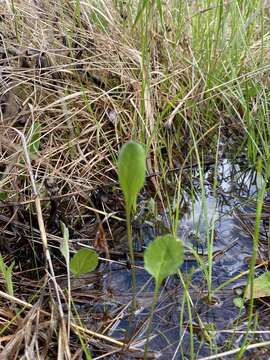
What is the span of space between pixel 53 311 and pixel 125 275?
0.22 m

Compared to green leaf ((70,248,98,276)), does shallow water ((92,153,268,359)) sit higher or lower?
lower

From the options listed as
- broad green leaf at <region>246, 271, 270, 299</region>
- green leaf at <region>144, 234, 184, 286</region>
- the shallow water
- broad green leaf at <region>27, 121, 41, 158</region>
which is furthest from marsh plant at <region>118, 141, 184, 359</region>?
broad green leaf at <region>27, 121, 41, 158</region>

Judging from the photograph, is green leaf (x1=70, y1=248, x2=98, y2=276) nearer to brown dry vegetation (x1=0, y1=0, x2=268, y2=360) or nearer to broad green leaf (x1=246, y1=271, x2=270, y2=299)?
brown dry vegetation (x1=0, y1=0, x2=268, y2=360)

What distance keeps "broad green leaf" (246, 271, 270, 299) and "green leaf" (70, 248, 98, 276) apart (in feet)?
0.99

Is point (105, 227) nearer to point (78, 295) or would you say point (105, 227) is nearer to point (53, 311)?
point (78, 295)

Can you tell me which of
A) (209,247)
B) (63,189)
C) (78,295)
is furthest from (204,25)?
(78,295)

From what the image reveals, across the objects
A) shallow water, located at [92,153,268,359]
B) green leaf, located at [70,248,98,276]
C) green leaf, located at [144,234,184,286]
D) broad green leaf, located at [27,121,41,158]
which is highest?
broad green leaf, located at [27,121,41,158]

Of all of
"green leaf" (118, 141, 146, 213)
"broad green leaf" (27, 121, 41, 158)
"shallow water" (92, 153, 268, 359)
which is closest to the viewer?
"green leaf" (118, 141, 146, 213)

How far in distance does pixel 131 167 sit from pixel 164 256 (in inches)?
5.6

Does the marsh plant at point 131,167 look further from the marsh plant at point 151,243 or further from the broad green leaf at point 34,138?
the broad green leaf at point 34,138

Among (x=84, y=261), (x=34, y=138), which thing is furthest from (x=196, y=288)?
(x=34, y=138)

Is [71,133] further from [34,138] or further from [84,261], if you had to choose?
[84,261]

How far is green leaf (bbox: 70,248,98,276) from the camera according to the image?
860 millimetres

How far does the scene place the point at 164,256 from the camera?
691 millimetres
